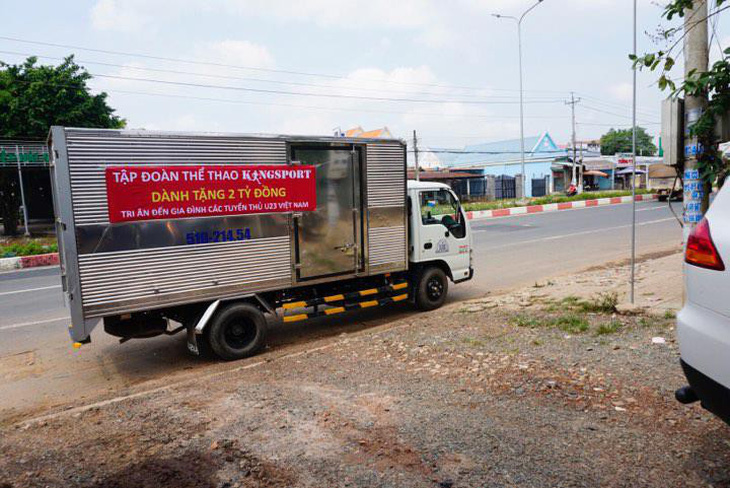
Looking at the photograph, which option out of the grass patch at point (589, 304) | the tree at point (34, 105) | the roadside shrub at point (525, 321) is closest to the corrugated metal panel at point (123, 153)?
the roadside shrub at point (525, 321)

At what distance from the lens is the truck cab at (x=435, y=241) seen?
765 cm

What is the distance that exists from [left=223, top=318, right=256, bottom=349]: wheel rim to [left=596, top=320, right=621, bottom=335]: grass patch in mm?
3865

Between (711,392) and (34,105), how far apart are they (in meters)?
27.2

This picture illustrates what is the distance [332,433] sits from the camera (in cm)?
356

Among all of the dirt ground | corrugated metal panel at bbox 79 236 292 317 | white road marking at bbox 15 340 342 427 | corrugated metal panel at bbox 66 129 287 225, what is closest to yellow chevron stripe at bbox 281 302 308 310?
corrugated metal panel at bbox 79 236 292 317

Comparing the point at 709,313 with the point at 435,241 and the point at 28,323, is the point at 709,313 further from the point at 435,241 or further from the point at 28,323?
the point at 28,323

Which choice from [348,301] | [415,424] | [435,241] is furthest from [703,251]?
[435,241]

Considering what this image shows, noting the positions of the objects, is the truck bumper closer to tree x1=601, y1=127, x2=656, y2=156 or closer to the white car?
the white car

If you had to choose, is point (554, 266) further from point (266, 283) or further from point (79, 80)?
point (79, 80)

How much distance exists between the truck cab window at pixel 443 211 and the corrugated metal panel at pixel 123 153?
2.90 metres

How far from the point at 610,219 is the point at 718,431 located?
1896cm

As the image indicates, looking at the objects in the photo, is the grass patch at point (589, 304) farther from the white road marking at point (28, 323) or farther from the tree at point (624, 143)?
the tree at point (624, 143)

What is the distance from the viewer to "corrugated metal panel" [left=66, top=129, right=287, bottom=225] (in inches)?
198

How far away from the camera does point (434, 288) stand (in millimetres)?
8008
